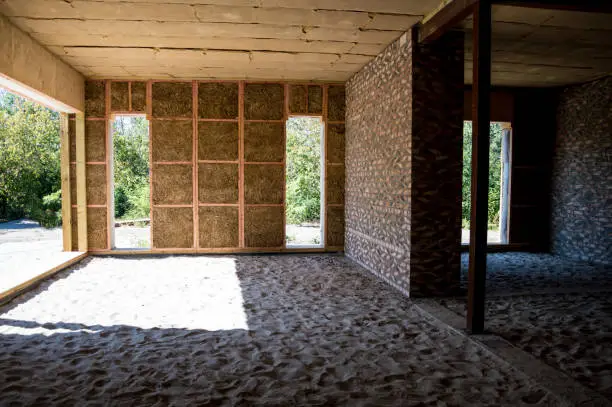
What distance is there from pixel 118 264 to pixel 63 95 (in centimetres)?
296

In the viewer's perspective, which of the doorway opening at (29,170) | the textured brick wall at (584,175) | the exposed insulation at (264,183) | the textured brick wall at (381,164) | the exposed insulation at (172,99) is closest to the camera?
the textured brick wall at (381,164)

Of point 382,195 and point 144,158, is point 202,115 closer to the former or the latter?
point 382,195

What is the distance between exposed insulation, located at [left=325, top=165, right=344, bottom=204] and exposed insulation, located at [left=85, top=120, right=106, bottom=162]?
14.4 ft

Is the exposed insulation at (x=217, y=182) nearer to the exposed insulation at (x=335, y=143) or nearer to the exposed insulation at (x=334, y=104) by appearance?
the exposed insulation at (x=335, y=143)

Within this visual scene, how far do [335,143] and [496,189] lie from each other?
41.7 feet

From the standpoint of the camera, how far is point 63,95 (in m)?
6.92

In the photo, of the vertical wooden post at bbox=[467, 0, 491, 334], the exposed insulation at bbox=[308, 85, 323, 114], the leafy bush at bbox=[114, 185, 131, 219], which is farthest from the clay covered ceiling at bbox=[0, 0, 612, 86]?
the leafy bush at bbox=[114, 185, 131, 219]

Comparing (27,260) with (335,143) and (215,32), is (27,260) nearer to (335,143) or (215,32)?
(215,32)

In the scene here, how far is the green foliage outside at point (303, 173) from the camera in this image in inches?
709

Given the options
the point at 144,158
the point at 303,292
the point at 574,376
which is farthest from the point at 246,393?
the point at 144,158

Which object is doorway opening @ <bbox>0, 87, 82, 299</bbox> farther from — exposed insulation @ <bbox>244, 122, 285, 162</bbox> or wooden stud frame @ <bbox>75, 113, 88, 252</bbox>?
exposed insulation @ <bbox>244, 122, 285, 162</bbox>

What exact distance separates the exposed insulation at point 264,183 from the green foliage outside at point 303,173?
9205 millimetres

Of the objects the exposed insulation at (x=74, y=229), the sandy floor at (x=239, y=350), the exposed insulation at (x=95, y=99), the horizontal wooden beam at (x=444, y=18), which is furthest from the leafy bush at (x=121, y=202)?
the horizontal wooden beam at (x=444, y=18)

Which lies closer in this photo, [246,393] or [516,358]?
[246,393]
